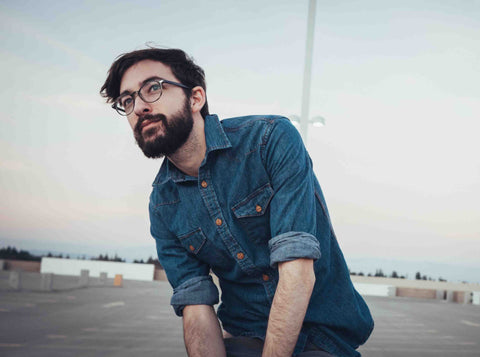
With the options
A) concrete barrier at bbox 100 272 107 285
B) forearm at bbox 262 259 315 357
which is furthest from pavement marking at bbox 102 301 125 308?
forearm at bbox 262 259 315 357

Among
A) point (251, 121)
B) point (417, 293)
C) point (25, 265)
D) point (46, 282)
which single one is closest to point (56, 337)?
point (251, 121)

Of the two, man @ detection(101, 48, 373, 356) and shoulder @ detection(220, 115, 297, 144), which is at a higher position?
shoulder @ detection(220, 115, 297, 144)

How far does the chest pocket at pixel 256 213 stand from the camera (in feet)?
5.50

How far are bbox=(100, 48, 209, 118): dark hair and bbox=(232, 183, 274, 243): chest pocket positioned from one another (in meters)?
0.53

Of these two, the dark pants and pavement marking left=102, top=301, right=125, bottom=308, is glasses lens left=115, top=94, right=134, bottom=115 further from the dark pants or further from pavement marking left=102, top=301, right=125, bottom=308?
pavement marking left=102, top=301, right=125, bottom=308

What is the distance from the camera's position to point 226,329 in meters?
1.97

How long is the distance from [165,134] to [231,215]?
0.44 meters

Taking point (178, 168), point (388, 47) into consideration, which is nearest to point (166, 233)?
point (178, 168)

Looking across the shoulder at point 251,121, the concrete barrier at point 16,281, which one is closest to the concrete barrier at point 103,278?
the concrete barrier at point 16,281

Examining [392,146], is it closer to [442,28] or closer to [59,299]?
[442,28]

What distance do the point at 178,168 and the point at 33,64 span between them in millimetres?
11951

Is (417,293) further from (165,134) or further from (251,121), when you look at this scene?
(165,134)

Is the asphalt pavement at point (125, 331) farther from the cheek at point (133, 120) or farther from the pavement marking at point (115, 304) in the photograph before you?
the cheek at point (133, 120)

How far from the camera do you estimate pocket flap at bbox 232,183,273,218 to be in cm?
167
